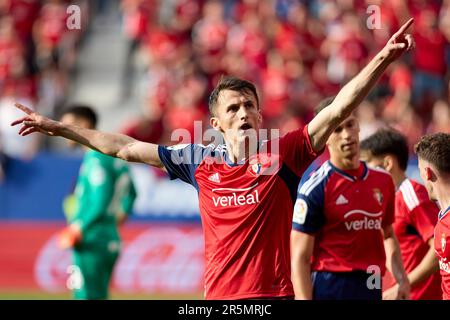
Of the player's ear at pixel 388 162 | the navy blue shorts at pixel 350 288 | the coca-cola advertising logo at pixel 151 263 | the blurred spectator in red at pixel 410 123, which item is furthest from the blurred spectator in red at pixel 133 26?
the navy blue shorts at pixel 350 288

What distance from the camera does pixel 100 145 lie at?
23.4 ft

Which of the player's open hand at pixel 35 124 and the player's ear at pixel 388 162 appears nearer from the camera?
the player's open hand at pixel 35 124

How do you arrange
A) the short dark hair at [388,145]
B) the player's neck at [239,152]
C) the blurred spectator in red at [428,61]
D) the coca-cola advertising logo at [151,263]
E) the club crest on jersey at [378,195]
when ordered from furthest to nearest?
the blurred spectator in red at [428,61] → the coca-cola advertising logo at [151,263] → the short dark hair at [388,145] → the club crest on jersey at [378,195] → the player's neck at [239,152]

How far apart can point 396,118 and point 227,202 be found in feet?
37.9

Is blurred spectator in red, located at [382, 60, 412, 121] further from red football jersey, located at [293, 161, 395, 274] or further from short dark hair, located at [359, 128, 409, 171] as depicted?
red football jersey, located at [293, 161, 395, 274]

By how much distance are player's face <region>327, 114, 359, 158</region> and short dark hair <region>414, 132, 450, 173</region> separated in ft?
3.99

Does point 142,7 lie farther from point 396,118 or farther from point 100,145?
point 100,145

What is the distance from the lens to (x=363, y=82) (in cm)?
621

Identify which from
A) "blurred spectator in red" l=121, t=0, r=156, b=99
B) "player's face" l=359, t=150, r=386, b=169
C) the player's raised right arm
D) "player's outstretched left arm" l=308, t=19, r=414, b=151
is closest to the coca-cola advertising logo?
"blurred spectator in red" l=121, t=0, r=156, b=99

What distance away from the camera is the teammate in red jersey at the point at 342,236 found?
820cm

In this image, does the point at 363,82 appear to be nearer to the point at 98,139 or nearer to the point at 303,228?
the point at 98,139

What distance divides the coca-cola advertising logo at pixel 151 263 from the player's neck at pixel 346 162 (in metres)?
8.36

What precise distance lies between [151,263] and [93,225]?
236 inches

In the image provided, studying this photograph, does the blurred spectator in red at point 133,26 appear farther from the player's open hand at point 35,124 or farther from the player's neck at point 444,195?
the player's neck at point 444,195
